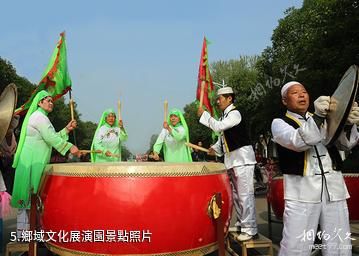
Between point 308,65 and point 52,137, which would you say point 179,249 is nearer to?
point 52,137

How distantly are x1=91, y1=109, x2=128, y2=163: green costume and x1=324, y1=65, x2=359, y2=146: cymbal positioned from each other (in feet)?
13.3

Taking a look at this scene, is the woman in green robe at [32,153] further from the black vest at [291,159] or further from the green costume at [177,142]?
the black vest at [291,159]

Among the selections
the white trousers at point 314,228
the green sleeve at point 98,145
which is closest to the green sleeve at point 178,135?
the green sleeve at point 98,145

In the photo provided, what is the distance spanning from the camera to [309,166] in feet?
9.00

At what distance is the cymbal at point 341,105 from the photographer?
2420mm

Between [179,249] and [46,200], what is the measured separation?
105 centimetres

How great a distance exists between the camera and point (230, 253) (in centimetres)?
424

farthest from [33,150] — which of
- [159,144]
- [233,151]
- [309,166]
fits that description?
[309,166]

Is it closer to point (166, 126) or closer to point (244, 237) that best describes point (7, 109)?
point (244, 237)

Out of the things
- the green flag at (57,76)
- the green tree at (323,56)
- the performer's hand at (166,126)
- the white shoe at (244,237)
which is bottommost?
the white shoe at (244,237)

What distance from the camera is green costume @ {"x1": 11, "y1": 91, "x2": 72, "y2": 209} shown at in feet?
13.0

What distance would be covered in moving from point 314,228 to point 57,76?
134 inches

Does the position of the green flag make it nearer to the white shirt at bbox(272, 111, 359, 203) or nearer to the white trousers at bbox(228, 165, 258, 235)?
the white trousers at bbox(228, 165, 258, 235)

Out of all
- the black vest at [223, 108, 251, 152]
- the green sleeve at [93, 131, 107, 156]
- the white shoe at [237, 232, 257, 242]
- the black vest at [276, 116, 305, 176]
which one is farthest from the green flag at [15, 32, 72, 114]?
the black vest at [276, 116, 305, 176]
